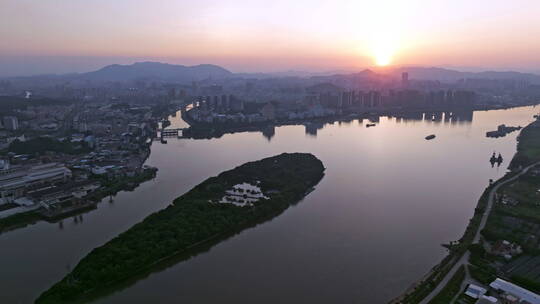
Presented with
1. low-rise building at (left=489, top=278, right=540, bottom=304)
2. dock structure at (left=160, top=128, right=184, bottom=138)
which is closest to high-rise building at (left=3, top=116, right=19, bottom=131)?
dock structure at (left=160, top=128, right=184, bottom=138)

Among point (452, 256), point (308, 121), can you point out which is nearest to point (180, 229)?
point (452, 256)

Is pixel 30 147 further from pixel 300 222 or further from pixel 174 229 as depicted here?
pixel 300 222

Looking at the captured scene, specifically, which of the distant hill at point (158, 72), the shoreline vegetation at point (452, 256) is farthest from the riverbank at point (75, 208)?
the distant hill at point (158, 72)

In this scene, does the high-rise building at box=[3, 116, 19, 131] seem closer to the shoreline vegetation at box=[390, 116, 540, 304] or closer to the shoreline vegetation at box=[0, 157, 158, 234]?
the shoreline vegetation at box=[0, 157, 158, 234]

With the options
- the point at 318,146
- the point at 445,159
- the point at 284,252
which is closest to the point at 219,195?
the point at 284,252

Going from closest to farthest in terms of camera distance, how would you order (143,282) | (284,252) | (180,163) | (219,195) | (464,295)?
(464,295)
(143,282)
(284,252)
(219,195)
(180,163)

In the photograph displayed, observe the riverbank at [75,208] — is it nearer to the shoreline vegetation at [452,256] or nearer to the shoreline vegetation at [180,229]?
the shoreline vegetation at [180,229]
